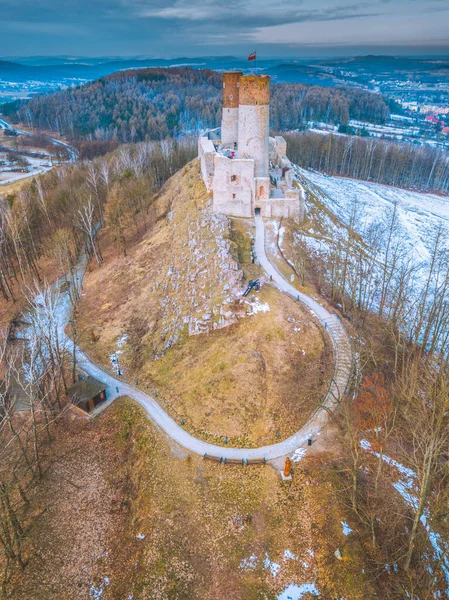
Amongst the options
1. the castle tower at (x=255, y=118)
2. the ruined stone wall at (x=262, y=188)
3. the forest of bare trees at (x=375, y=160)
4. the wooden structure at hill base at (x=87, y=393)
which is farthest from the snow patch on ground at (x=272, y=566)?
the forest of bare trees at (x=375, y=160)

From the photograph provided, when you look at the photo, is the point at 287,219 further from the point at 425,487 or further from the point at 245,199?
the point at 425,487

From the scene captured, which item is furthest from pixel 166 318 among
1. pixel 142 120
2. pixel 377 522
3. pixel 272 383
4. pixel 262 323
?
pixel 142 120

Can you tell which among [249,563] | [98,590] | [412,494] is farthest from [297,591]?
[98,590]

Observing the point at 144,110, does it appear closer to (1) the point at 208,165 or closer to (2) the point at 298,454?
(1) the point at 208,165

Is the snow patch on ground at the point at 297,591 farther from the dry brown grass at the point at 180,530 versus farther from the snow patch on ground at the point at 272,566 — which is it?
the snow patch on ground at the point at 272,566

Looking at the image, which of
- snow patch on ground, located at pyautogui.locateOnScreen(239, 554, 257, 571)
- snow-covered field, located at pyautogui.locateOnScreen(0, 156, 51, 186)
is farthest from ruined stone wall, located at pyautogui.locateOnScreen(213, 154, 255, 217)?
snow-covered field, located at pyautogui.locateOnScreen(0, 156, 51, 186)

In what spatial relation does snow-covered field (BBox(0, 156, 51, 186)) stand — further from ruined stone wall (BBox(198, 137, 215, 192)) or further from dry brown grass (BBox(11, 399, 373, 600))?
dry brown grass (BBox(11, 399, 373, 600))
